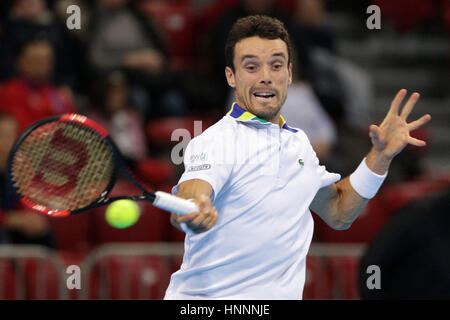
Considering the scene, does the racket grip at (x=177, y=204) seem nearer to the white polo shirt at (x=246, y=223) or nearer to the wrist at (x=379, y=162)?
the white polo shirt at (x=246, y=223)

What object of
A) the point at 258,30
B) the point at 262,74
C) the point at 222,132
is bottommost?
the point at 222,132

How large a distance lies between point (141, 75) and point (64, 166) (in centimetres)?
440

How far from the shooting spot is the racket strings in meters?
3.64

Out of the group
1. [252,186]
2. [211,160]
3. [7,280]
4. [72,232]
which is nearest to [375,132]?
[252,186]

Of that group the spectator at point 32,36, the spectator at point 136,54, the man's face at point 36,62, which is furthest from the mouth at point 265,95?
the spectator at point 136,54

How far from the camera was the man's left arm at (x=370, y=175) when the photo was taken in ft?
12.8

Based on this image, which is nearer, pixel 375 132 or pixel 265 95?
pixel 265 95

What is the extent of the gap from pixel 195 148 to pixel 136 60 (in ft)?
16.0

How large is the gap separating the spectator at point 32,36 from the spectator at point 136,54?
29 centimetres

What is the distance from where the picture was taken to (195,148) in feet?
11.7

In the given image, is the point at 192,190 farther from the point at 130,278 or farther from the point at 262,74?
the point at 130,278

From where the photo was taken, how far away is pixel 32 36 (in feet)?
24.4

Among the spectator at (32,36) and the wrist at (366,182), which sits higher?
the spectator at (32,36)
